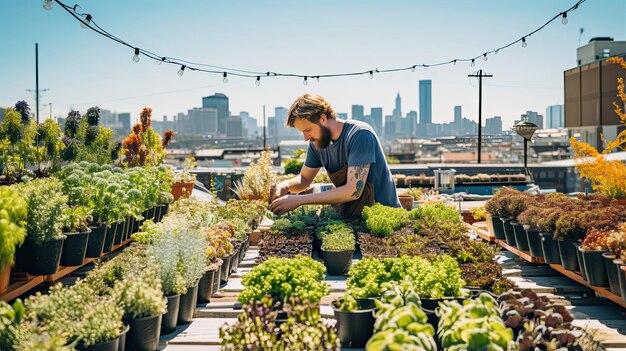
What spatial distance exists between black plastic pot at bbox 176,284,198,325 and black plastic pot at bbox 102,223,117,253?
2083 mm

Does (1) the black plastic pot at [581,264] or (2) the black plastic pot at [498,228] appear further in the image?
(2) the black plastic pot at [498,228]

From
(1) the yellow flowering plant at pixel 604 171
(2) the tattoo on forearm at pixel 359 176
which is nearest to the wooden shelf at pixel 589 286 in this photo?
A: (1) the yellow flowering plant at pixel 604 171

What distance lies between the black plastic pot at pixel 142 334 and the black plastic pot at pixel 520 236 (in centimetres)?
351

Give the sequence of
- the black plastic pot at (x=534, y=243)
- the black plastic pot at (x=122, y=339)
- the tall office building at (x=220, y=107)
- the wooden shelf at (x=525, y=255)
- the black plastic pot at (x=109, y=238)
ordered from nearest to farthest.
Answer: the black plastic pot at (x=122, y=339) < the black plastic pot at (x=534, y=243) < the wooden shelf at (x=525, y=255) < the black plastic pot at (x=109, y=238) < the tall office building at (x=220, y=107)

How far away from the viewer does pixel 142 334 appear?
307cm

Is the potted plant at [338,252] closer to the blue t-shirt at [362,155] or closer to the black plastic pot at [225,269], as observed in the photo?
the black plastic pot at [225,269]

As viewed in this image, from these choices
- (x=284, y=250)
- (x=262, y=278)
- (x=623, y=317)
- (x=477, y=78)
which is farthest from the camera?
(x=477, y=78)

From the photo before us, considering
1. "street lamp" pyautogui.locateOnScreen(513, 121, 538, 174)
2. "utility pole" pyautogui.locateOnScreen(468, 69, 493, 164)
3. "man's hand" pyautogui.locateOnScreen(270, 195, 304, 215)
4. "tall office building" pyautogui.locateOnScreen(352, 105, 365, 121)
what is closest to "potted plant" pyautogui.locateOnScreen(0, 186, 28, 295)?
"man's hand" pyautogui.locateOnScreen(270, 195, 304, 215)

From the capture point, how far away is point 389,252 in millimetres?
4234

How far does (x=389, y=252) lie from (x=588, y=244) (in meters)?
1.40

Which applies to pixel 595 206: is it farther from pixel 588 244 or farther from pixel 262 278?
pixel 262 278

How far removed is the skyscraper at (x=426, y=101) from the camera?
170 m

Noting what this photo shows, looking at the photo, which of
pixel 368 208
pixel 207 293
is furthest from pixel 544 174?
pixel 207 293

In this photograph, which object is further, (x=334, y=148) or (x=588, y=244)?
(x=334, y=148)
